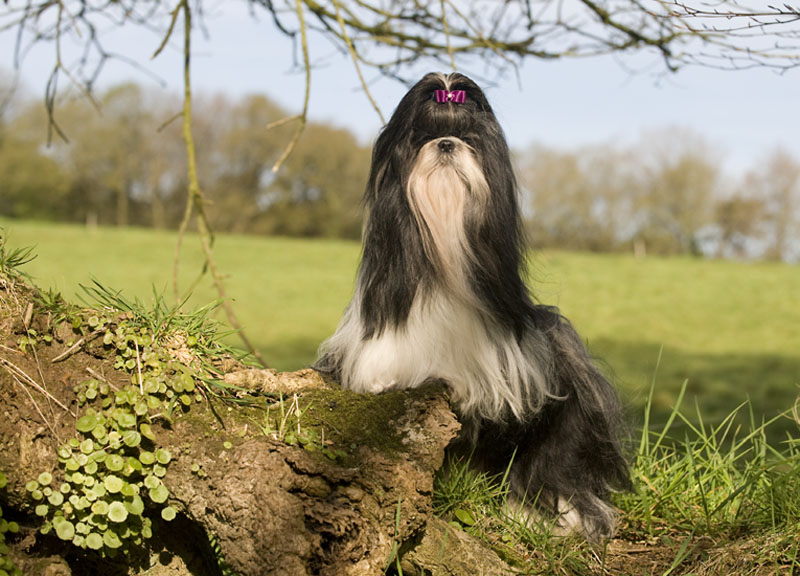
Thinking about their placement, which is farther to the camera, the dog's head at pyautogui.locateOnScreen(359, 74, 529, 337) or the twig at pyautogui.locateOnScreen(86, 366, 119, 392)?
the dog's head at pyautogui.locateOnScreen(359, 74, 529, 337)

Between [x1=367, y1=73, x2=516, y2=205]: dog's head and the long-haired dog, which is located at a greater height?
[x1=367, y1=73, x2=516, y2=205]: dog's head

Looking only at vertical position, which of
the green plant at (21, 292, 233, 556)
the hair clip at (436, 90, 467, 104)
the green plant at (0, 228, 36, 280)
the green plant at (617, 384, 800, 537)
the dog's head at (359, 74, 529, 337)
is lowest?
the green plant at (617, 384, 800, 537)

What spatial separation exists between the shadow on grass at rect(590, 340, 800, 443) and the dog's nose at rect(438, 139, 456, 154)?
5.86 m

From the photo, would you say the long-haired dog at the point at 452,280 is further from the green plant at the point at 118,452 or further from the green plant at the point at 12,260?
the green plant at the point at 12,260

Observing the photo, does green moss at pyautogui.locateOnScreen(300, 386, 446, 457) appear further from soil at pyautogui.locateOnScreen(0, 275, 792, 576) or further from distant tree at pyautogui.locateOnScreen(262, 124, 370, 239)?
distant tree at pyautogui.locateOnScreen(262, 124, 370, 239)

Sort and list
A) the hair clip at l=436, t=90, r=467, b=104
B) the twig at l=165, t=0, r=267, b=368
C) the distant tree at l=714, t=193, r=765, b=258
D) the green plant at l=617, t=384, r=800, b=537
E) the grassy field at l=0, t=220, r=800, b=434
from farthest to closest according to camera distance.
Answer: the distant tree at l=714, t=193, r=765, b=258 < the grassy field at l=0, t=220, r=800, b=434 < the twig at l=165, t=0, r=267, b=368 < the green plant at l=617, t=384, r=800, b=537 < the hair clip at l=436, t=90, r=467, b=104

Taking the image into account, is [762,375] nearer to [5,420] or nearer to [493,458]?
[493,458]

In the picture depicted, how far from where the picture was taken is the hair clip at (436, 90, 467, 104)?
2.96m

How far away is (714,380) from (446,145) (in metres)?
10.4

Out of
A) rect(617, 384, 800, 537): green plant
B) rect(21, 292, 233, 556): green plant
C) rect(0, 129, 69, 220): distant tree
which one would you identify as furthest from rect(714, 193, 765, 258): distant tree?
rect(21, 292, 233, 556): green plant

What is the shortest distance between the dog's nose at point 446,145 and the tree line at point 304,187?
1436 inches

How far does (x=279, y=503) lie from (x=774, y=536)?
2034mm

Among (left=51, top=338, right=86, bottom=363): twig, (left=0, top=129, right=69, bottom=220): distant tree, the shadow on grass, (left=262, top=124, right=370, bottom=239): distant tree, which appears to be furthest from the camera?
(left=262, top=124, right=370, bottom=239): distant tree

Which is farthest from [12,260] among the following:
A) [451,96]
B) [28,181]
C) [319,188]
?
[28,181]
